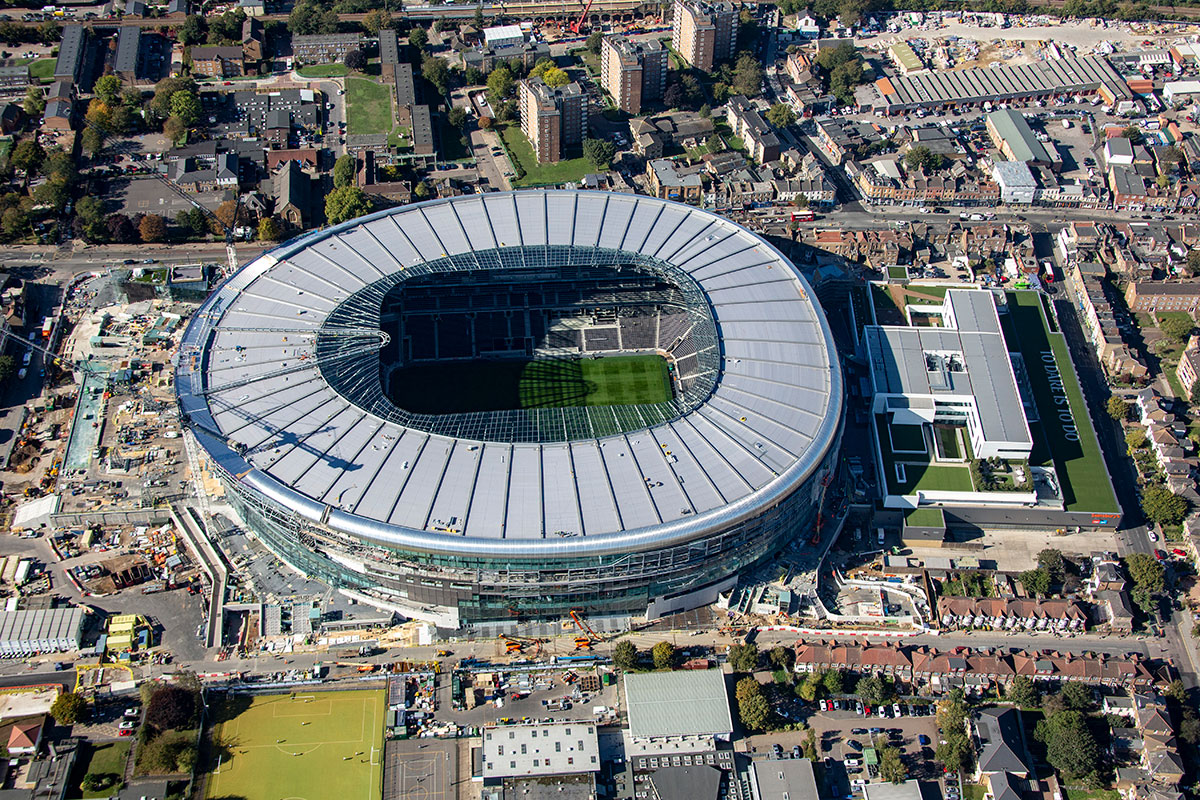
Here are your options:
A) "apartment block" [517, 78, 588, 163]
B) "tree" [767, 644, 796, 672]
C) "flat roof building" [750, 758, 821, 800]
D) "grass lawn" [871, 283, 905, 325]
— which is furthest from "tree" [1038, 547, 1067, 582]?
"apartment block" [517, 78, 588, 163]

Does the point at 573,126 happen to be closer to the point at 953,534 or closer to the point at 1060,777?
the point at 953,534

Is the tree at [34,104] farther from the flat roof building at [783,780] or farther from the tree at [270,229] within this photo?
the flat roof building at [783,780]

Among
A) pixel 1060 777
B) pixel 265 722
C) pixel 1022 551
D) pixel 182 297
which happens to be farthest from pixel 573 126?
pixel 1060 777

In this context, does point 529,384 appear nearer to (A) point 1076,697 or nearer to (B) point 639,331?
(B) point 639,331

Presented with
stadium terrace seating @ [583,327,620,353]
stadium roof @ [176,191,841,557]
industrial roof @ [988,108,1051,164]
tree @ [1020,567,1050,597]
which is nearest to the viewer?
stadium roof @ [176,191,841,557]

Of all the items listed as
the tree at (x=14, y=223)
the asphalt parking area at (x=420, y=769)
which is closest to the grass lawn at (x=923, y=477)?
the asphalt parking area at (x=420, y=769)

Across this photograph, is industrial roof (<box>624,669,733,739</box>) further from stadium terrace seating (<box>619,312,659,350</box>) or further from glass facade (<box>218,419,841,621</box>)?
stadium terrace seating (<box>619,312,659,350</box>)

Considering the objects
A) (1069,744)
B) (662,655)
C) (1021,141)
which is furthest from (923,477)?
(1021,141)
